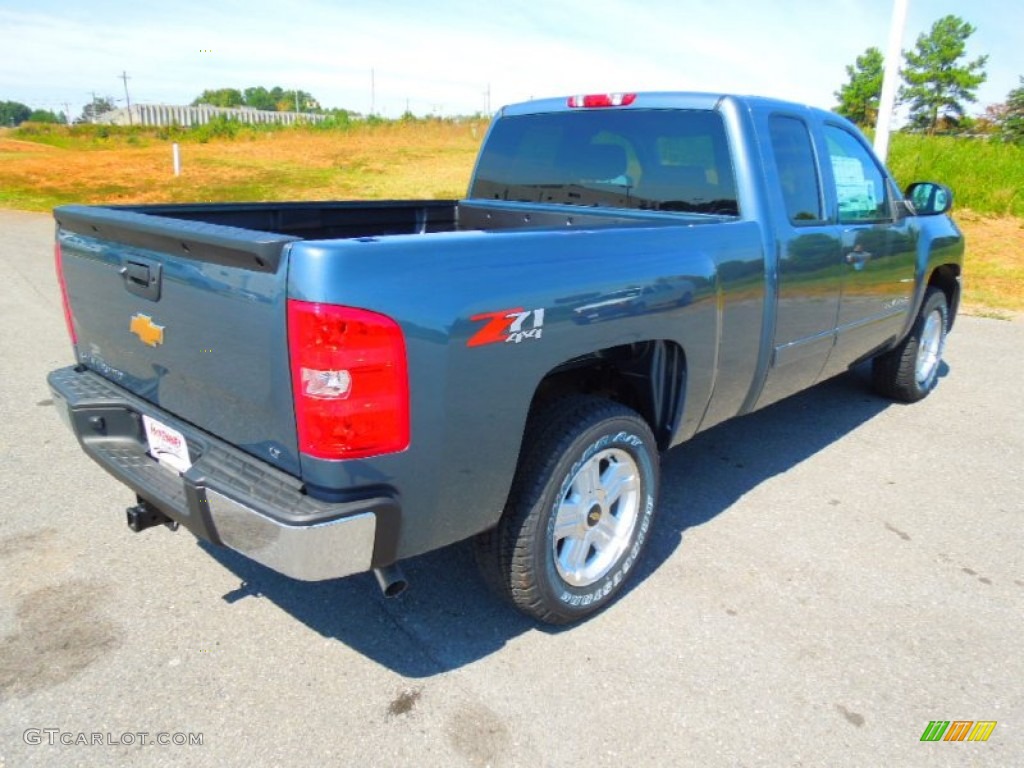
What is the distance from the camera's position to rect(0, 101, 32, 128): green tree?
145625 millimetres

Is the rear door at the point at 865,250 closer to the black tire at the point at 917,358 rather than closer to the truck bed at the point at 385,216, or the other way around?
the black tire at the point at 917,358

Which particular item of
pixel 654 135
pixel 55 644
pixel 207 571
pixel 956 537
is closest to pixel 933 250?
pixel 956 537

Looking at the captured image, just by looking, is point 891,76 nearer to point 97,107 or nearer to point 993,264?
point 993,264

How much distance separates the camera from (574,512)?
9.00 feet

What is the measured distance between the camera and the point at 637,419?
2.83m

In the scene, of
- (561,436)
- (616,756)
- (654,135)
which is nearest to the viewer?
(616,756)

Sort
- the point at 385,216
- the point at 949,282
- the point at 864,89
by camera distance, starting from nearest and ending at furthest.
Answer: the point at 385,216 → the point at 949,282 → the point at 864,89

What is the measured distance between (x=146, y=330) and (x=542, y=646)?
5.74 ft

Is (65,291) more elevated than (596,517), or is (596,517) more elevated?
(65,291)

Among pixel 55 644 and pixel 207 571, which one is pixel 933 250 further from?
pixel 55 644

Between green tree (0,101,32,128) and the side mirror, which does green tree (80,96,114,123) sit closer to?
green tree (0,101,32,128)

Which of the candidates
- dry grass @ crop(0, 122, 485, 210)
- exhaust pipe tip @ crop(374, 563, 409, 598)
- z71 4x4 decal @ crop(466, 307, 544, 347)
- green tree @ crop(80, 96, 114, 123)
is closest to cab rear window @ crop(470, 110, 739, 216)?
z71 4x4 decal @ crop(466, 307, 544, 347)

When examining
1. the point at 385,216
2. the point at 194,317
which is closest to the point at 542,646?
the point at 194,317

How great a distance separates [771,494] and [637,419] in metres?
1.54
